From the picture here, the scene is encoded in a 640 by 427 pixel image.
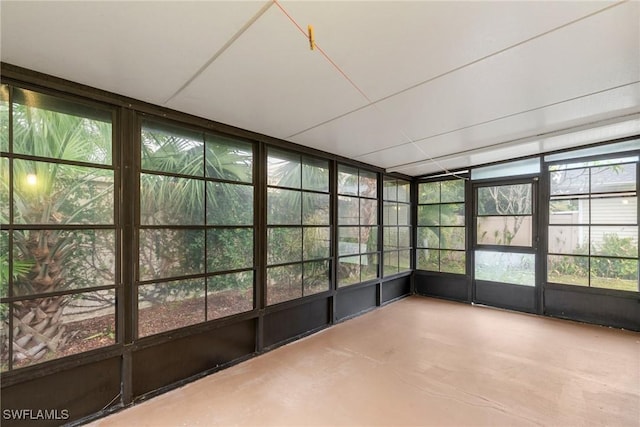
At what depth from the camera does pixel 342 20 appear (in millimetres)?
1392

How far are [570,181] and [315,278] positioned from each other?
4050 millimetres

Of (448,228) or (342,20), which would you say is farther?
(448,228)

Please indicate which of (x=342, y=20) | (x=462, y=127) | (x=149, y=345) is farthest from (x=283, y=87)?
(x=149, y=345)

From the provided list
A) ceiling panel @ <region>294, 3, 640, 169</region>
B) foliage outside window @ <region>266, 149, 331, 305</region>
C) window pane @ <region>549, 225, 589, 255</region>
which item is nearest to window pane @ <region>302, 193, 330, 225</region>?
foliage outside window @ <region>266, 149, 331, 305</region>

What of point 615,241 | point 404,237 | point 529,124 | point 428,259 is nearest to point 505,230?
point 615,241

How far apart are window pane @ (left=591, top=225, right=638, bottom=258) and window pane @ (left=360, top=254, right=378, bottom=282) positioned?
3046 millimetres

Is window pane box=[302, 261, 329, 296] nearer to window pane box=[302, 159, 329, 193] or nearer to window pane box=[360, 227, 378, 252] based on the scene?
window pane box=[360, 227, 378, 252]

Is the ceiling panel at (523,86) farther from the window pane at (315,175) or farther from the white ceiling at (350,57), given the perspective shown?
the window pane at (315,175)

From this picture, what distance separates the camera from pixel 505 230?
4.64m

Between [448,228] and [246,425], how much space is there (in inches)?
183

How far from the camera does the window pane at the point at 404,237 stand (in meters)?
5.38

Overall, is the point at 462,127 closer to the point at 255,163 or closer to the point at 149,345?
the point at 255,163

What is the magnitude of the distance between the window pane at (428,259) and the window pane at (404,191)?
43.2 inches

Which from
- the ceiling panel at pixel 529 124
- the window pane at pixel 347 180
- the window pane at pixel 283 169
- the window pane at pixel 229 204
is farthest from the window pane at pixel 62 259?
the ceiling panel at pixel 529 124
